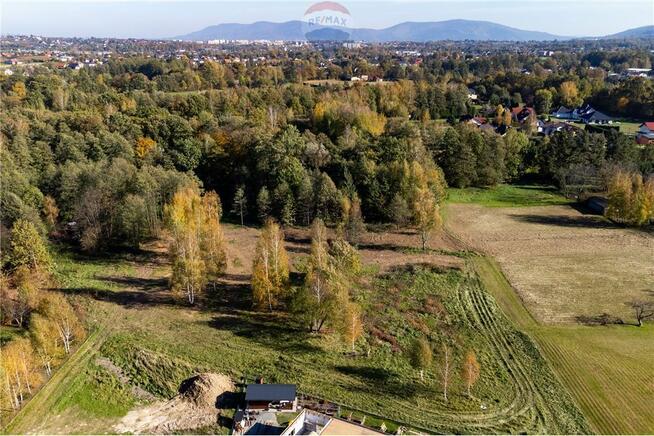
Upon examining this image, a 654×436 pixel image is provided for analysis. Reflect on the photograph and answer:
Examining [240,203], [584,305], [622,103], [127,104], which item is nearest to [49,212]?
[240,203]

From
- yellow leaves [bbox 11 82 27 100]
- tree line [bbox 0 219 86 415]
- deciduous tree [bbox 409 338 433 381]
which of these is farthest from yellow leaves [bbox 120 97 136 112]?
deciduous tree [bbox 409 338 433 381]

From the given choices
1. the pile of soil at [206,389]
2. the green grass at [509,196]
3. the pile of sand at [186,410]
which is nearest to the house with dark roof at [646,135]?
the green grass at [509,196]

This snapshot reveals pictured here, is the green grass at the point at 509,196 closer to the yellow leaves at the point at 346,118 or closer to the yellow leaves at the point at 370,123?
the yellow leaves at the point at 370,123

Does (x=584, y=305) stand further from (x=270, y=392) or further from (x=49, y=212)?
(x=49, y=212)

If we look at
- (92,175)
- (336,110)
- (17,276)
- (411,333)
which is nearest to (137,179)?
(92,175)

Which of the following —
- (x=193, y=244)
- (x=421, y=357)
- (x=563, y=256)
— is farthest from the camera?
(x=563, y=256)
